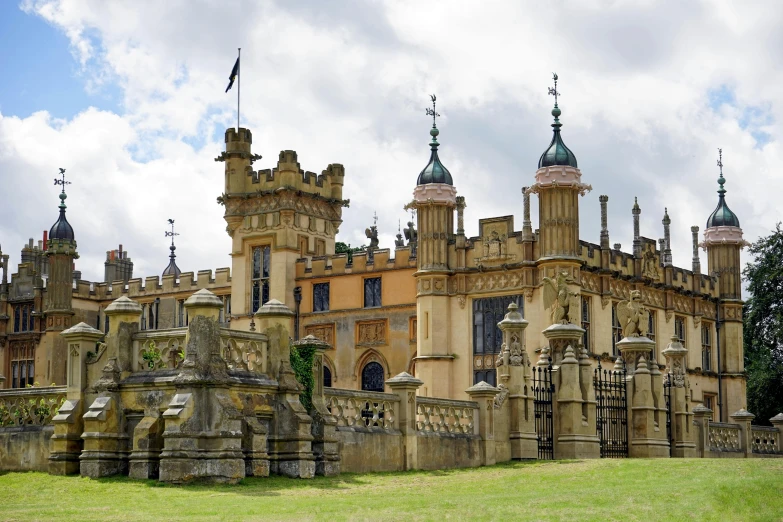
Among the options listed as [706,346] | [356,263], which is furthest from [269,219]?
[706,346]

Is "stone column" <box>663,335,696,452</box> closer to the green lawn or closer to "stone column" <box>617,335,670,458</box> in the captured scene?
"stone column" <box>617,335,670,458</box>

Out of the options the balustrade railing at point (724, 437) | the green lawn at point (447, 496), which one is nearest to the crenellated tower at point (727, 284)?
the balustrade railing at point (724, 437)

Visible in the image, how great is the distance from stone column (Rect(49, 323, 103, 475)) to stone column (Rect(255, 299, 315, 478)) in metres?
2.94

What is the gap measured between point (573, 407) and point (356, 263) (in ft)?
73.9

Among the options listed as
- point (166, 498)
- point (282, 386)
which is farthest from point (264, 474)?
point (166, 498)

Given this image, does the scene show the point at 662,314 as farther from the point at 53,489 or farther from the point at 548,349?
A: the point at 53,489

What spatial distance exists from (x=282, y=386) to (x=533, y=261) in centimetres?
2255

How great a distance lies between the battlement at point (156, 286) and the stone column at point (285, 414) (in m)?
31.5

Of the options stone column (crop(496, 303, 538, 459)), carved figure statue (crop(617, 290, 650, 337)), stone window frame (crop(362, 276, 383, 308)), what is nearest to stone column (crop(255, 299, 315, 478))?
stone column (crop(496, 303, 538, 459))

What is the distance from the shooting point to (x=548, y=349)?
26.9 m

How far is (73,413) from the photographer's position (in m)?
20.9

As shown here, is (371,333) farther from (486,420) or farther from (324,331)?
(486,420)

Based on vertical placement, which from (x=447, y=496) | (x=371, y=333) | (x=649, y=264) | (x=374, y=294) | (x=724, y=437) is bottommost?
(x=447, y=496)

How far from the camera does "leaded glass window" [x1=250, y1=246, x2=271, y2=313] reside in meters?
49.1
